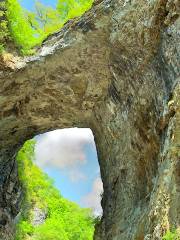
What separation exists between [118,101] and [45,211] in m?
18.6

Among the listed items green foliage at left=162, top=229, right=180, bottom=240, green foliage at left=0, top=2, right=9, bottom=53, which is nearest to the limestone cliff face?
green foliage at left=162, top=229, right=180, bottom=240

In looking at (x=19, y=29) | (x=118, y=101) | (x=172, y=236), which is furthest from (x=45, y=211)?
(x=172, y=236)

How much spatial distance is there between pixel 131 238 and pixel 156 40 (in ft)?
17.0

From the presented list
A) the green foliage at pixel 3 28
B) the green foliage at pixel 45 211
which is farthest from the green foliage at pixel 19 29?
the green foliage at pixel 45 211

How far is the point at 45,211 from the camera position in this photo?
3017 centimetres

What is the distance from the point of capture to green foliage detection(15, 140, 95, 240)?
70.2 feet

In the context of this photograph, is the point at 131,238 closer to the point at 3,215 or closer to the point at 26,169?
the point at 3,215

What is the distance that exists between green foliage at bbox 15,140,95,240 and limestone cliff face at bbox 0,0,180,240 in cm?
263

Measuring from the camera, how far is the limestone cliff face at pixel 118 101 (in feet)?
31.0

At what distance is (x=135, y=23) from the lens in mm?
11664

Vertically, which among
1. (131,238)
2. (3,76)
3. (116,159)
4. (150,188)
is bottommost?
(131,238)

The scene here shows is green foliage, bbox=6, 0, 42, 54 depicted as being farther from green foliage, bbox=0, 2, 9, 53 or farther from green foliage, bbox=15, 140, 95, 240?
green foliage, bbox=15, 140, 95, 240

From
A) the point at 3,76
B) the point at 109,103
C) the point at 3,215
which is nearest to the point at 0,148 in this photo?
the point at 3,215

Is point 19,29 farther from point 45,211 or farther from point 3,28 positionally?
point 45,211
